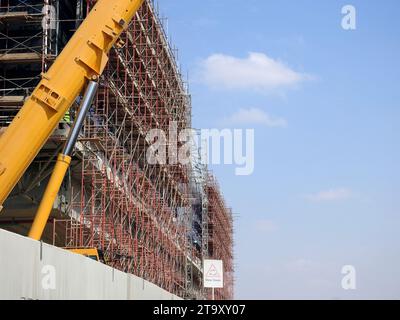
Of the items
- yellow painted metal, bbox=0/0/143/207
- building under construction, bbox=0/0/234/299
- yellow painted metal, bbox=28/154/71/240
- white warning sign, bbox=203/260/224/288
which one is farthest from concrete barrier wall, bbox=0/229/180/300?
building under construction, bbox=0/0/234/299

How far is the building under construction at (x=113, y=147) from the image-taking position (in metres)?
24.9

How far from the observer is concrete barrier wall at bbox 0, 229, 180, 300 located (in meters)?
11.2

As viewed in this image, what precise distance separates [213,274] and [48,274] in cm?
1049

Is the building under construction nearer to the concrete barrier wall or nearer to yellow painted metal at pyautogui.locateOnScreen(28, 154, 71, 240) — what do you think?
yellow painted metal at pyautogui.locateOnScreen(28, 154, 71, 240)

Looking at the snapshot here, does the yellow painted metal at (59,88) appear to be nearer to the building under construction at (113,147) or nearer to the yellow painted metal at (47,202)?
the yellow painted metal at (47,202)

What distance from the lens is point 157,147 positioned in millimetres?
39688

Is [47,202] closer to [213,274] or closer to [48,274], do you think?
[48,274]

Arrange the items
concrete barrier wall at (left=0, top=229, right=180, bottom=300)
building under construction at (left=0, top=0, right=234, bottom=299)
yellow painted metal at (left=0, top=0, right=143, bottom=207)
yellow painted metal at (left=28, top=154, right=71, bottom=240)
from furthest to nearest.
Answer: building under construction at (left=0, top=0, right=234, bottom=299), yellow painted metal at (left=28, top=154, right=71, bottom=240), yellow painted metal at (left=0, top=0, right=143, bottom=207), concrete barrier wall at (left=0, top=229, right=180, bottom=300)

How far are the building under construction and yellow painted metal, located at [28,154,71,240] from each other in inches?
189

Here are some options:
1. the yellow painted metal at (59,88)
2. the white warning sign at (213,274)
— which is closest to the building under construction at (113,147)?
the white warning sign at (213,274)

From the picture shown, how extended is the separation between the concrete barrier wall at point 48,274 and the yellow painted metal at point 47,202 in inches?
78.2
